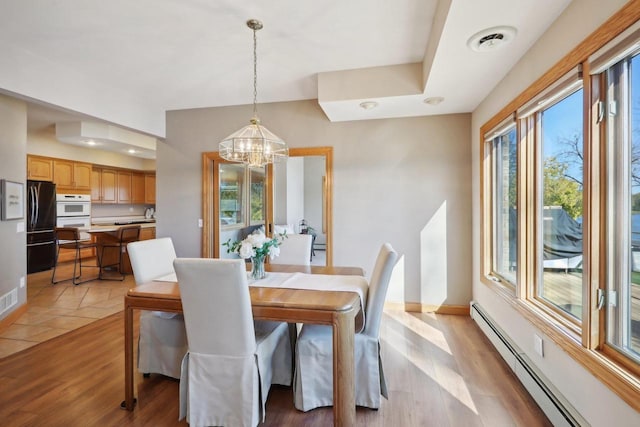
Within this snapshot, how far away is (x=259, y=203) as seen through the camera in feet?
14.7

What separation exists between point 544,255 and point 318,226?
311 centimetres

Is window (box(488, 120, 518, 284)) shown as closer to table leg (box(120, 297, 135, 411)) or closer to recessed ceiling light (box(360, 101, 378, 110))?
recessed ceiling light (box(360, 101, 378, 110))

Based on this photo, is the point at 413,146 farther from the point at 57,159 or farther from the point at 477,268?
the point at 57,159

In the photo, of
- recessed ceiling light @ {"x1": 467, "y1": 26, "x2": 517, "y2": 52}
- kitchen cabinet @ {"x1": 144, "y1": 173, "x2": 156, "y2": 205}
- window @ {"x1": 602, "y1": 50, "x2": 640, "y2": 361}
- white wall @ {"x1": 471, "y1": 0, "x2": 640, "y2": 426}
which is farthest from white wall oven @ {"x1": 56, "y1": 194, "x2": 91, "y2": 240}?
window @ {"x1": 602, "y1": 50, "x2": 640, "y2": 361}

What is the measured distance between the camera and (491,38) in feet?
6.55

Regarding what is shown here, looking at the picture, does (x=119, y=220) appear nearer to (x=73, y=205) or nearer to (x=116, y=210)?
(x=116, y=210)

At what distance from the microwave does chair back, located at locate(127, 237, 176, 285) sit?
202 inches

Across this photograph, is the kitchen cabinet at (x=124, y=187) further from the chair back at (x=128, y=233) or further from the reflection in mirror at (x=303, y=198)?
the reflection in mirror at (x=303, y=198)

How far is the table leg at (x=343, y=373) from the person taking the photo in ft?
5.44

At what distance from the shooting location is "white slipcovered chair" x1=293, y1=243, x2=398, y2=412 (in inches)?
75.5

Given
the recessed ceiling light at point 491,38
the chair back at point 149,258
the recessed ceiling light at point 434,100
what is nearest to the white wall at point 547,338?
the recessed ceiling light at point 491,38

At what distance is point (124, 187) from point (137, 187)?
1.11 feet

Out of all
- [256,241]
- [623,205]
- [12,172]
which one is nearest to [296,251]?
[256,241]

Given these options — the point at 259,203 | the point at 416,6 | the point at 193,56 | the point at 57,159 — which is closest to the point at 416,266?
the point at 259,203
